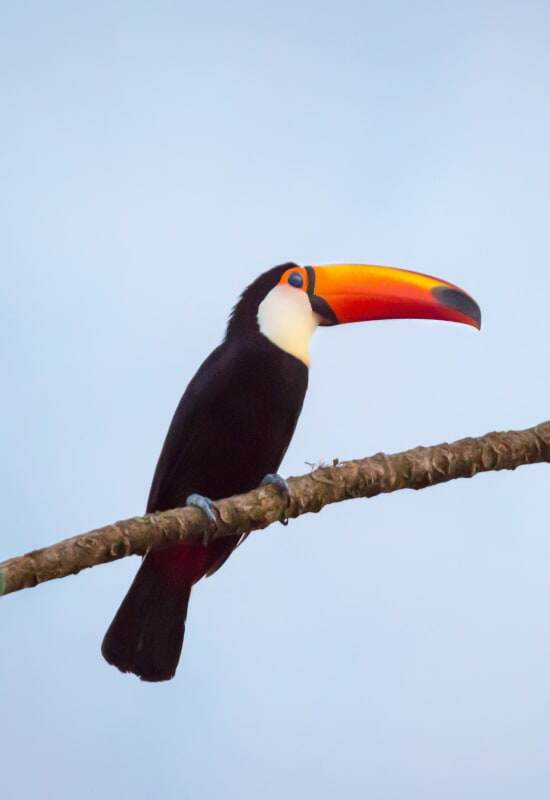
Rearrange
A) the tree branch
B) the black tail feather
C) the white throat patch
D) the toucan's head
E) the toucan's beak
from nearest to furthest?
1. the tree branch
2. the black tail feather
3. the white throat patch
4. the toucan's head
5. the toucan's beak

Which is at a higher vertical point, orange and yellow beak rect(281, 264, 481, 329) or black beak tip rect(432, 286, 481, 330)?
orange and yellow beak rect(281, 264, 481, 329)

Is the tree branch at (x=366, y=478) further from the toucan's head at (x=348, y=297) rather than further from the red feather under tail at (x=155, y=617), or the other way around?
the toucan's head at (x=348, y=297)

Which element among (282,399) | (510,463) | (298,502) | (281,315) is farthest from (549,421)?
(281,315)

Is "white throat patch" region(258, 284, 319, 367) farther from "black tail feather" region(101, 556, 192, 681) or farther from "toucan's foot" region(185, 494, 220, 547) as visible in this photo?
"toucan's foot" region(185, 494, 220, 547)

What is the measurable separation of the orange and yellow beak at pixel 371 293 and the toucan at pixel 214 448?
0.28m

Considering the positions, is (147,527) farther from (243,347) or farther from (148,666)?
(243,347)

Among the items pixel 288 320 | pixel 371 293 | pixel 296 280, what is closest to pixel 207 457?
pixel 288 320

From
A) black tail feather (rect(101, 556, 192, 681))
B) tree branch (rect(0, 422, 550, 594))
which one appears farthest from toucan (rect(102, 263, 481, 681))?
tree branch (rect(0, 422, 550, 594))

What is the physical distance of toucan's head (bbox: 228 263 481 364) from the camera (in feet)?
17.2

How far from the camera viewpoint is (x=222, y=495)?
4.82m

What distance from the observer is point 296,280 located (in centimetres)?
546

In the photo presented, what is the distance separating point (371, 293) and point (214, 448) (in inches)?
50.7

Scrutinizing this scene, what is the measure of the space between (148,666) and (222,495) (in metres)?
0.78

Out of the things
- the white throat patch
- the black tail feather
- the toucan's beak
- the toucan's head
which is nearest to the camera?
the black tail feather
